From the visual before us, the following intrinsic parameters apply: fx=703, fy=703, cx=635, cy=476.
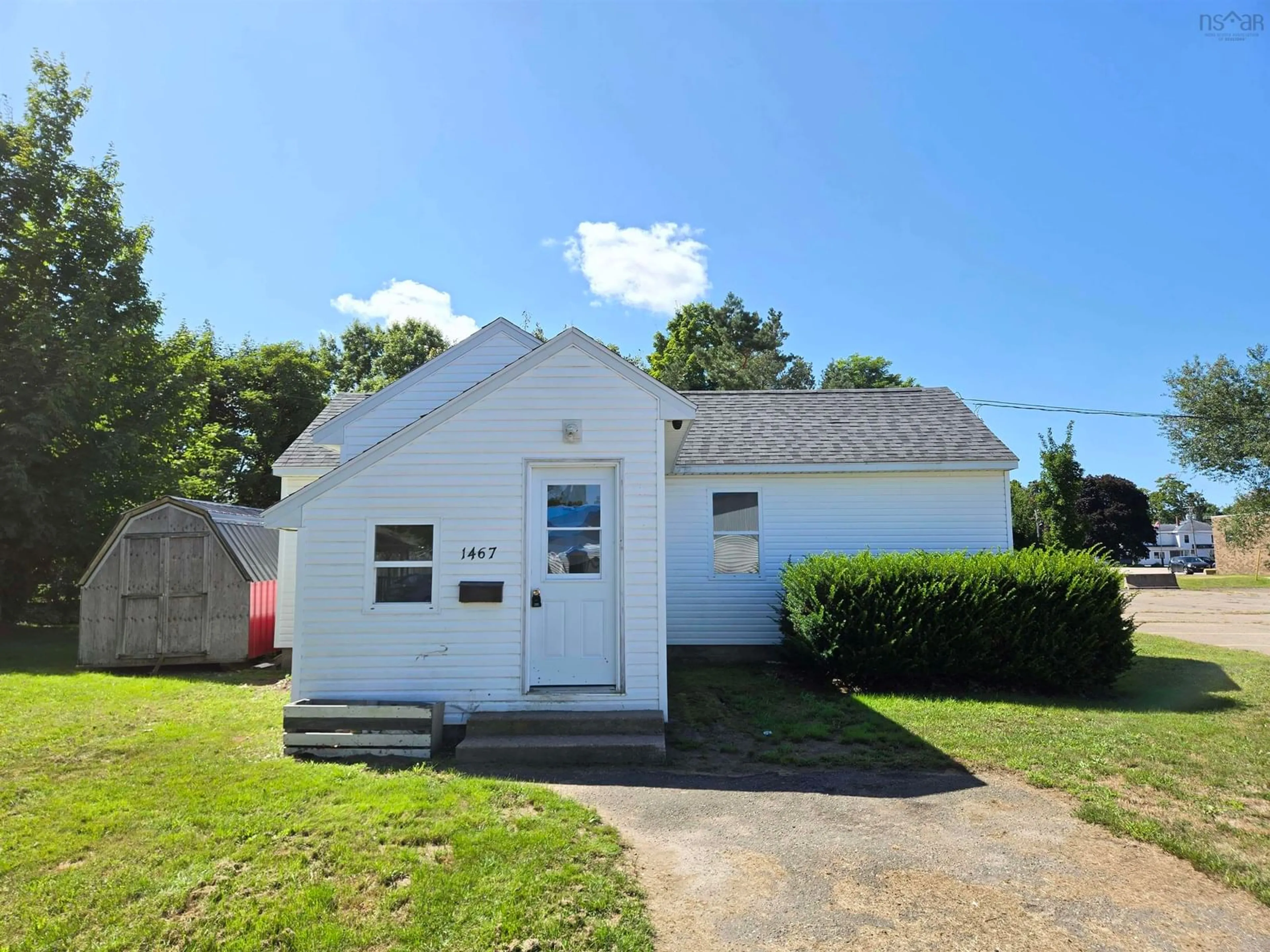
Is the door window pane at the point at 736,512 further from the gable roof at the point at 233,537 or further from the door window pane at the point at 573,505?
the gable roof at the point at 233,537

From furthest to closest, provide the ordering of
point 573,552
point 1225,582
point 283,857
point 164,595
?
point 1225,582
point 164,595
point 573,552
point 283,857

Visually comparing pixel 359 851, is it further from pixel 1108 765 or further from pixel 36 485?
pixel 36 485

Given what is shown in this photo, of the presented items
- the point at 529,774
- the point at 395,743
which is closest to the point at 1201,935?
the point at 529,774

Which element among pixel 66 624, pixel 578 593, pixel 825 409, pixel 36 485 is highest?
pixel 825 409

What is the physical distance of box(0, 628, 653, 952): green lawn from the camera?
3504 mm

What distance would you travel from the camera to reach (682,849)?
178 inches

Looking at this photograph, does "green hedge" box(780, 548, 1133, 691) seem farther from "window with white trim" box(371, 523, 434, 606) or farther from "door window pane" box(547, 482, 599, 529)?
"window with white trim" box(371, 523, 434, 606)

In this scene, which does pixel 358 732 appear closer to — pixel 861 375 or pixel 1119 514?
pixel 861 375

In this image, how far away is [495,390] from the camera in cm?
762

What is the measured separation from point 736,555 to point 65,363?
16.9m

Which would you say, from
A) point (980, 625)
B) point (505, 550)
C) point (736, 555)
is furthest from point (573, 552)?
point (980, 625)

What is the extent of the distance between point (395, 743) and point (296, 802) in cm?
149

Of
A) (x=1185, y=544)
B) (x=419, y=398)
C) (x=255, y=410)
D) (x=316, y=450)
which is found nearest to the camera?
(x=419, y=398)

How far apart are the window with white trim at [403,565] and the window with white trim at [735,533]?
20.1ft
